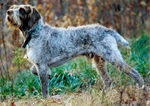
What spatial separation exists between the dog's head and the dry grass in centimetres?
128

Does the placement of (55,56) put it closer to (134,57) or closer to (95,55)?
(95,55)

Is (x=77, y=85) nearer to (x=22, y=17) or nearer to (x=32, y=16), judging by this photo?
(x=32, y=16)

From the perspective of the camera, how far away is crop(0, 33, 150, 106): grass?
25.4ft

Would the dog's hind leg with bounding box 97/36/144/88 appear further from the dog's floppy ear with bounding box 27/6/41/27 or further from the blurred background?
the blurred background

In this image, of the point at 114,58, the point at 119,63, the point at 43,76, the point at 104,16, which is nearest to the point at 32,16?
the point at 43,76

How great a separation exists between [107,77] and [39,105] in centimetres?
206

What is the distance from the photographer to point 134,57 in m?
10.8

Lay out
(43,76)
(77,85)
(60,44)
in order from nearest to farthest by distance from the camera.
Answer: (43,76) < (60,44) < (77,85)

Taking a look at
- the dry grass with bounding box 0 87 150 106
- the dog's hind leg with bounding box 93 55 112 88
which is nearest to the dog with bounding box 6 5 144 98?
the dog's hind leg with bounding box 93 55 112 88

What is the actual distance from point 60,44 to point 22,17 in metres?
0.80

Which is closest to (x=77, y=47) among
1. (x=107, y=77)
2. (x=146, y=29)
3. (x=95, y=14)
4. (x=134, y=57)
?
(x=107, y=77)

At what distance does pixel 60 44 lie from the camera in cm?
893

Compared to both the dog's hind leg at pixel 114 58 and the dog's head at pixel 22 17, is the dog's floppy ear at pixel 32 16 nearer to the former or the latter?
the dog's head at pixel 22 17

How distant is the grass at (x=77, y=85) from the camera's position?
773cm
